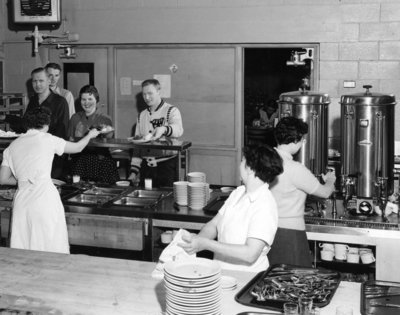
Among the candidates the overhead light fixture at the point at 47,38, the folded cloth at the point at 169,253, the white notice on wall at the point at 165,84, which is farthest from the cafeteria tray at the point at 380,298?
the overhead light fixture at the point at 47,38

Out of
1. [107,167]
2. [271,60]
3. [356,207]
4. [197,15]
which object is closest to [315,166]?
[356,207]

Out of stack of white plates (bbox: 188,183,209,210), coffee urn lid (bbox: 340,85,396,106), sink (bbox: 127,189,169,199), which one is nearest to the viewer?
stack of white plates (bbox: 188,183,209,210)

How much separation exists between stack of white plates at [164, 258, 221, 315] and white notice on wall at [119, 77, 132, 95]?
549 cm

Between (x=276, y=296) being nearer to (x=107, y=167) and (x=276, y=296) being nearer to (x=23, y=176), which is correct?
(x=23, y=176)

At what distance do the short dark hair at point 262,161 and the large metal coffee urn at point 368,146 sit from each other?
1.63 m

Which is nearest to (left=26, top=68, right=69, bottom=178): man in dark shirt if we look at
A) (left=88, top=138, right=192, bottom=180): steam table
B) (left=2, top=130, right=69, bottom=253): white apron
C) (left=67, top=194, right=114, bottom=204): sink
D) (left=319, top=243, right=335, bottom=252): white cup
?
(left=88, top=138, right=192, bottom=180): steam table

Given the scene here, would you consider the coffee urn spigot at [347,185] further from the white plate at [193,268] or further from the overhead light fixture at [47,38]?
the overhead light fixture at [47,38]

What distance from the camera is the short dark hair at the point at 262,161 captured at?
9.79 ft

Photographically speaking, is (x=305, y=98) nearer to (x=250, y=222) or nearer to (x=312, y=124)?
(x=312, y=124)

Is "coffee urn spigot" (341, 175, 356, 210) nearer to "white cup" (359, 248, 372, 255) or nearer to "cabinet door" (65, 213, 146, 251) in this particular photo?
"white cup" (359, 248, 372, 255)

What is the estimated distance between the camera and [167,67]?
295 inches

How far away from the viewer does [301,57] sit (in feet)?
22.2

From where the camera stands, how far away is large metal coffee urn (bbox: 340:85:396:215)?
14.8ft

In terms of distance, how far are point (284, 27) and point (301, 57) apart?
42 cm
